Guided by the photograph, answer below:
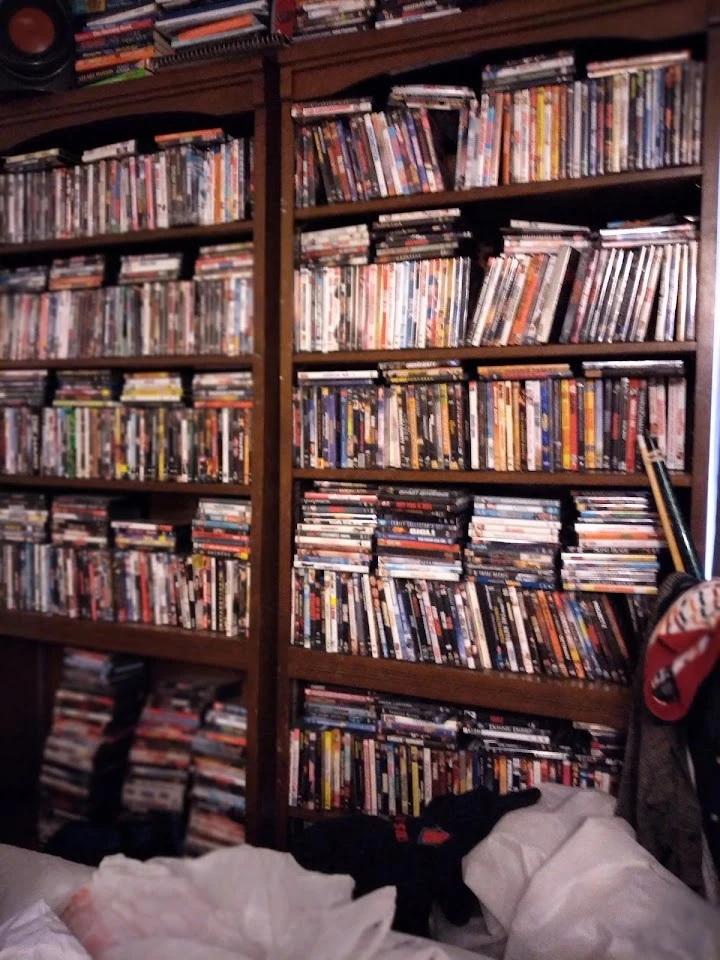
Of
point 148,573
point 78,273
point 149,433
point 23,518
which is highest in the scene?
point 78,273

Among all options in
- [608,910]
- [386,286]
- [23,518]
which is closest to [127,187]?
[386,286]

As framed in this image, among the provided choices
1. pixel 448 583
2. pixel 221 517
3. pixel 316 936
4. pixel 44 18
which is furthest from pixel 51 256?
pixel 316 936

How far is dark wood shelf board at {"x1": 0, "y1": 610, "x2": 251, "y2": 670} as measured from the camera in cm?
180

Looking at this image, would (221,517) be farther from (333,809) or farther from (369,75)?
(369,75)

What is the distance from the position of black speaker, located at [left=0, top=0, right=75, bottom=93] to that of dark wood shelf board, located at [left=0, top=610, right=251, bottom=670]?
4.39 feet

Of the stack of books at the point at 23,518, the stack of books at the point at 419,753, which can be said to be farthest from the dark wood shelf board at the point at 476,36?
the stack of books at the point at 419,753

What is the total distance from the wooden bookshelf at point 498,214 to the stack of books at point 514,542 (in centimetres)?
6

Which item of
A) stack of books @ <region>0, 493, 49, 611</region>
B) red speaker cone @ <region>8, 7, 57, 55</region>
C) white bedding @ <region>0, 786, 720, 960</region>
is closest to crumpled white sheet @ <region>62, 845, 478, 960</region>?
white bedding @ <region>0, 786, 720, 960</region>

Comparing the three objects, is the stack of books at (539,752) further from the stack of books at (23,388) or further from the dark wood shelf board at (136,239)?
the stack of books at (23,388)

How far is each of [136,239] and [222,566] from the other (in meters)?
0.84

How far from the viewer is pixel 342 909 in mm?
1161

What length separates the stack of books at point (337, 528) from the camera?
5.65ft

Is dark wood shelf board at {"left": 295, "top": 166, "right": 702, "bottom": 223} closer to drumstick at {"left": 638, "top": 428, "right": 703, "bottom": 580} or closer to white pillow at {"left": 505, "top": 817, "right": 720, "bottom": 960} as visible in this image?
drumstick at {"left": 638, "top": 428, "right": 703, "bottom": 580}

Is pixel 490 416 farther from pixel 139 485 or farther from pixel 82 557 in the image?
pixel 82 557
